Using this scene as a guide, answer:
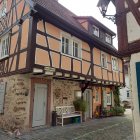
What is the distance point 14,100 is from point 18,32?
11.4ft

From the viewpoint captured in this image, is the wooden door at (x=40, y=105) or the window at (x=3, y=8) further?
the window at (x=3, y=8)

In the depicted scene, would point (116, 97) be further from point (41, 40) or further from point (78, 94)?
point (41, 40)

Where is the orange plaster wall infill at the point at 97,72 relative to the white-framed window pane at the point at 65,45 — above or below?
below

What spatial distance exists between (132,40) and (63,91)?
601cm

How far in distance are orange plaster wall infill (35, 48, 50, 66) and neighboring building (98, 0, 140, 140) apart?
3.85 metres

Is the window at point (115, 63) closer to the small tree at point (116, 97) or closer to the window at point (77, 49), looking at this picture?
the small tree at point (116, 97)

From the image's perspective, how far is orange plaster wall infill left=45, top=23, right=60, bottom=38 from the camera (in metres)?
8.77

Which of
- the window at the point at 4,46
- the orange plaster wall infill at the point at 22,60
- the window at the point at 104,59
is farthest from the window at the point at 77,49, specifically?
the window at the point at 4,46

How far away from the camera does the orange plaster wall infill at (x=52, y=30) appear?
8.77 metres

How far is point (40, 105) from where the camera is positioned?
9.02 m

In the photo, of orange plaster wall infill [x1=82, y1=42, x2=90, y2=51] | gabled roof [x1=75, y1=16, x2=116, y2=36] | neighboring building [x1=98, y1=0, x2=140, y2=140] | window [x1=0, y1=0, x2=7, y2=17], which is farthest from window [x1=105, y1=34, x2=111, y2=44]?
neighboring building [x1=98, y1=0, x2=140, y2=140]

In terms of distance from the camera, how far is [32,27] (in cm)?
798

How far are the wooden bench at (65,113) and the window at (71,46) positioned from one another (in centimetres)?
317

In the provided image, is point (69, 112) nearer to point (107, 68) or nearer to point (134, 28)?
point (107, 68)
